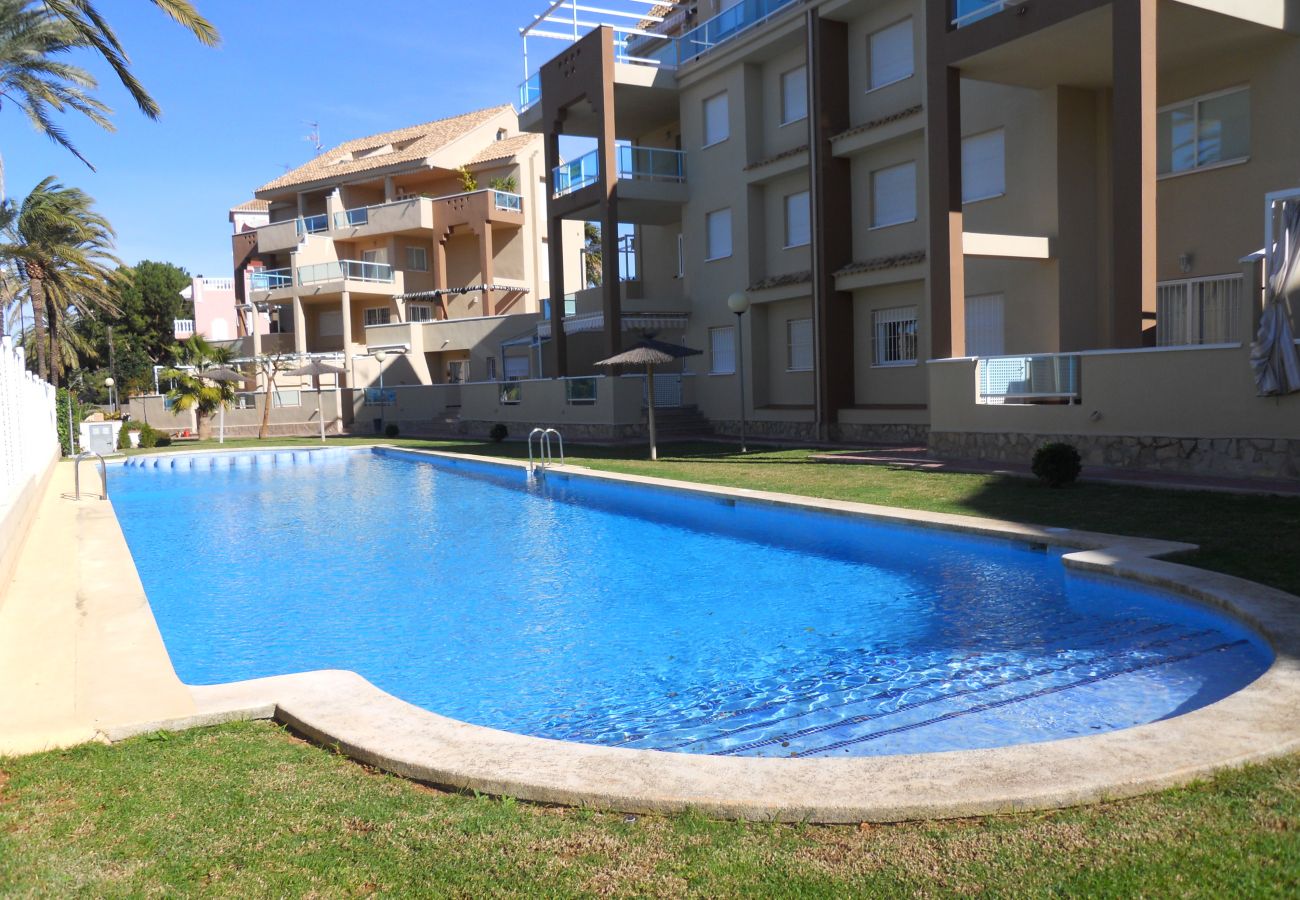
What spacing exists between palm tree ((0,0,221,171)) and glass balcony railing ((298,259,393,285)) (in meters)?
21.2

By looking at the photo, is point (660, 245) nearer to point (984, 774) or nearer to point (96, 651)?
point (96, 651)

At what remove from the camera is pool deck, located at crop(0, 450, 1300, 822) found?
3.99 m

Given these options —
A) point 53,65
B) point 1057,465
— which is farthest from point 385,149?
point 1057,465

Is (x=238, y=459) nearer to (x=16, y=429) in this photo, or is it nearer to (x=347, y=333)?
(x=347, y=333)

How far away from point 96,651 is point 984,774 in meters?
6.14

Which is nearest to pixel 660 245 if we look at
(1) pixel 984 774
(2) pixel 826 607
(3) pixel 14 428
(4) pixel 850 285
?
(4) pixel 850 285

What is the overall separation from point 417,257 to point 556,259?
18.7m

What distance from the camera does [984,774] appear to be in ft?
13.6

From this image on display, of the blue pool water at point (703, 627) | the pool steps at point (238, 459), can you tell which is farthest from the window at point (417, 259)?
the blue pool water at point (703, 627)

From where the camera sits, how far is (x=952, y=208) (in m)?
18.1

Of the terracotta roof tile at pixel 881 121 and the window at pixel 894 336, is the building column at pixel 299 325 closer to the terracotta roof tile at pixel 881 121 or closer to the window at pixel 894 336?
the terracotta roof tile at pixel 881 121

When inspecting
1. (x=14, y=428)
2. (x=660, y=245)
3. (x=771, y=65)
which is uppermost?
(x=771, y=65)

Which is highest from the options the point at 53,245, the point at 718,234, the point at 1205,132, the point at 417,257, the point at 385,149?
the point at 385,149

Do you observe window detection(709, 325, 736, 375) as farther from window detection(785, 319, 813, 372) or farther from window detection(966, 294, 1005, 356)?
window detection(966, 294, 1005, 356)
